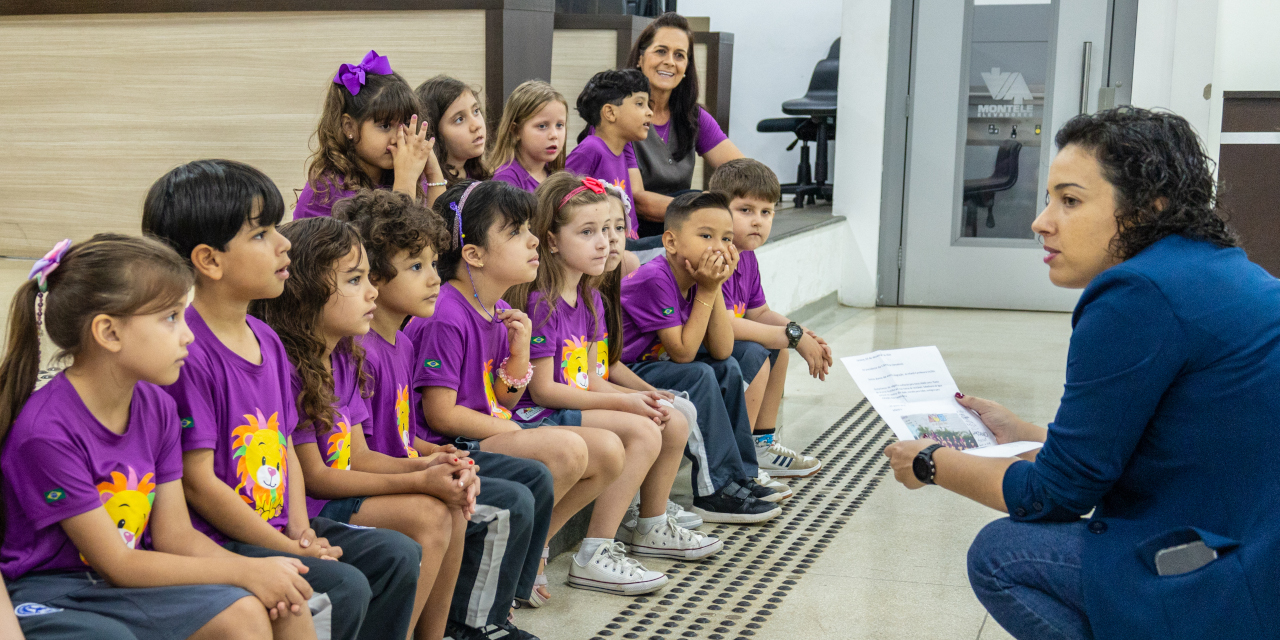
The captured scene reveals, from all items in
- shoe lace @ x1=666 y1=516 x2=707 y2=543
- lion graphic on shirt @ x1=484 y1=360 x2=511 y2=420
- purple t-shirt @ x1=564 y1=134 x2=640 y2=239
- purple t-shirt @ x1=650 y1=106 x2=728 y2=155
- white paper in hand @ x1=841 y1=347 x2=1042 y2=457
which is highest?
purple t-shirt @ x1=650 y1=106 x2=728 y2=155

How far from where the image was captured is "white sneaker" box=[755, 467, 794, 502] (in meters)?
3.12

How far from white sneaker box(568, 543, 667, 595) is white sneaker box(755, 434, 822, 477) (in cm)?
100

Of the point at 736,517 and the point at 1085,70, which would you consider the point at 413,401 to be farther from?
the point at 1085,70

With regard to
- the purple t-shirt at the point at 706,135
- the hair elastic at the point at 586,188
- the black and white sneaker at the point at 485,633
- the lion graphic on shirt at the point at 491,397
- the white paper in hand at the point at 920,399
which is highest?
the purple t-shirt at the point at 706,135

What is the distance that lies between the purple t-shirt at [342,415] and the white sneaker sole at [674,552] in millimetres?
989

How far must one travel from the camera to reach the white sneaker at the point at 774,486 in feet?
10.2

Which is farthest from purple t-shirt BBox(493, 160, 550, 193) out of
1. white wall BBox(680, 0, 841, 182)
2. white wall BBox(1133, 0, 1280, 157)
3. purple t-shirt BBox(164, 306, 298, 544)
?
white wall BBox(680, 0, 841, 182)

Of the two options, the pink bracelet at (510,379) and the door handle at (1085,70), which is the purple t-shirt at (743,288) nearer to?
the pink bracelet at (510,379)

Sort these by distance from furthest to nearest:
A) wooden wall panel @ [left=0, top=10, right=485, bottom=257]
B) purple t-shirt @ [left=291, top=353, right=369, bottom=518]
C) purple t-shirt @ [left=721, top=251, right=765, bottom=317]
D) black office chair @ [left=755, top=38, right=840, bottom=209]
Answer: black office chair @ [left=755, top=38, right=840, bottom=209]
wooden wall panel @ [left=0, top=10, right=485, bottom=257]
purple t-shirt @ [left=721, top=251, right=765, bottom=317]
purple t-shirt @ [left=291, top=353, right=369, bottom=518]

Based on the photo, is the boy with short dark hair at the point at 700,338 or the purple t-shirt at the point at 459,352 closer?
the purple t-shirt at the point at 459,352

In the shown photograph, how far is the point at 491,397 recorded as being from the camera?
2355 mm

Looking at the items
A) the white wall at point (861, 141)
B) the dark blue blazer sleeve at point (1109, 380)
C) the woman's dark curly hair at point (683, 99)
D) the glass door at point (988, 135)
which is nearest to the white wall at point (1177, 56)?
the glass door at point (988, 135)

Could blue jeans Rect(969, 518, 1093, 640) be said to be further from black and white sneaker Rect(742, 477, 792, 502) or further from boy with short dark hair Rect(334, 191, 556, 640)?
black and white sneaker Rect(742, 477, 792, 502)

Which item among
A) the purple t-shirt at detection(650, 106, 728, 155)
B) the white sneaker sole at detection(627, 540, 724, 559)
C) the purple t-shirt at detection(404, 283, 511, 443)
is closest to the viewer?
the purple t-shirt at detection(404, 283, 511, 443)
